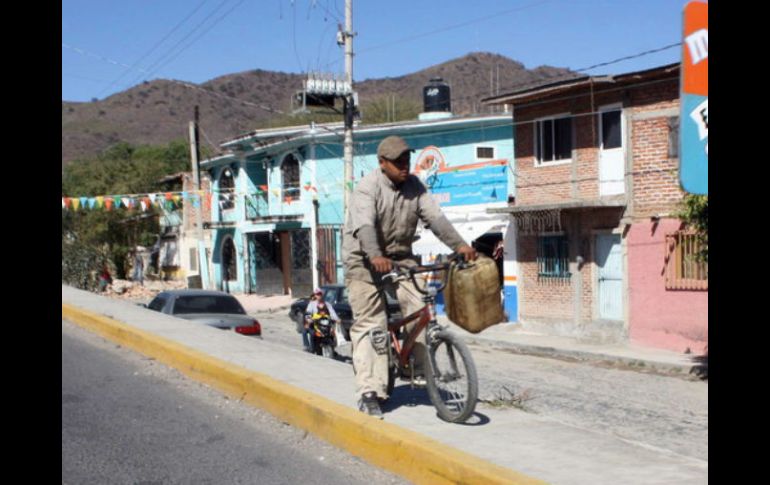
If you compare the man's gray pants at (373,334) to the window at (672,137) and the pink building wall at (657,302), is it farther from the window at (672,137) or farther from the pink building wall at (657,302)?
the window at (672,137)

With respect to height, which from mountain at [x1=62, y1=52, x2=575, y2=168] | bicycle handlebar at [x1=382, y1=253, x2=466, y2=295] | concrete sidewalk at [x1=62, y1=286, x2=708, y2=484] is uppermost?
mountain at [x1=62, y1=52, x2=575, y2=168]

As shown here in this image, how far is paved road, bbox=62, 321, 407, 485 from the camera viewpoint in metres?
5.58

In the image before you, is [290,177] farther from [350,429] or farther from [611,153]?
[350,429]

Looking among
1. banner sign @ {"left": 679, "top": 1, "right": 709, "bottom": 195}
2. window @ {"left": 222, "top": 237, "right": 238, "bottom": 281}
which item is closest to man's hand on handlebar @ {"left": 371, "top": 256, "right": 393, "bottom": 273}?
banner sign @ {"left": 679, "top": 1, "right": 709, "bottom": 195}

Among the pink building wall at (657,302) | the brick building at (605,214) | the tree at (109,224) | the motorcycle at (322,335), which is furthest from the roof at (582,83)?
the tree at (109,224)

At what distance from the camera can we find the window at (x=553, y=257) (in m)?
24.0

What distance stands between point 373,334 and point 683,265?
16.2 metres

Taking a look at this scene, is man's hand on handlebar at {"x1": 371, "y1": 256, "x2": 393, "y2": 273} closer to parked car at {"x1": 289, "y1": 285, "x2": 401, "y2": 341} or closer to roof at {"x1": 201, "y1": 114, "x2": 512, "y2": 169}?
parked car at {"x1": 289, "y1": 285, "x2": 401, "y2": 341}

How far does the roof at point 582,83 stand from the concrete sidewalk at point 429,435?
14388 millimetres

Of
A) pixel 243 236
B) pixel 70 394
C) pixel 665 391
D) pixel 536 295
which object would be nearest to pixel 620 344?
pixel 536 295

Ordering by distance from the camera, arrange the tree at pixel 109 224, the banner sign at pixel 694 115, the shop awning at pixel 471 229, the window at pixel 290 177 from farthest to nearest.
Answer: the tree at pixel 109 224
the window at pixel 290 177
the shop awning at pixel 471 229
the banner sign at pixel 694 115

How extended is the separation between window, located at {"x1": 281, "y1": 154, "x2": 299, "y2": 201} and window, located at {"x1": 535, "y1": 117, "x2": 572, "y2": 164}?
1403cm
